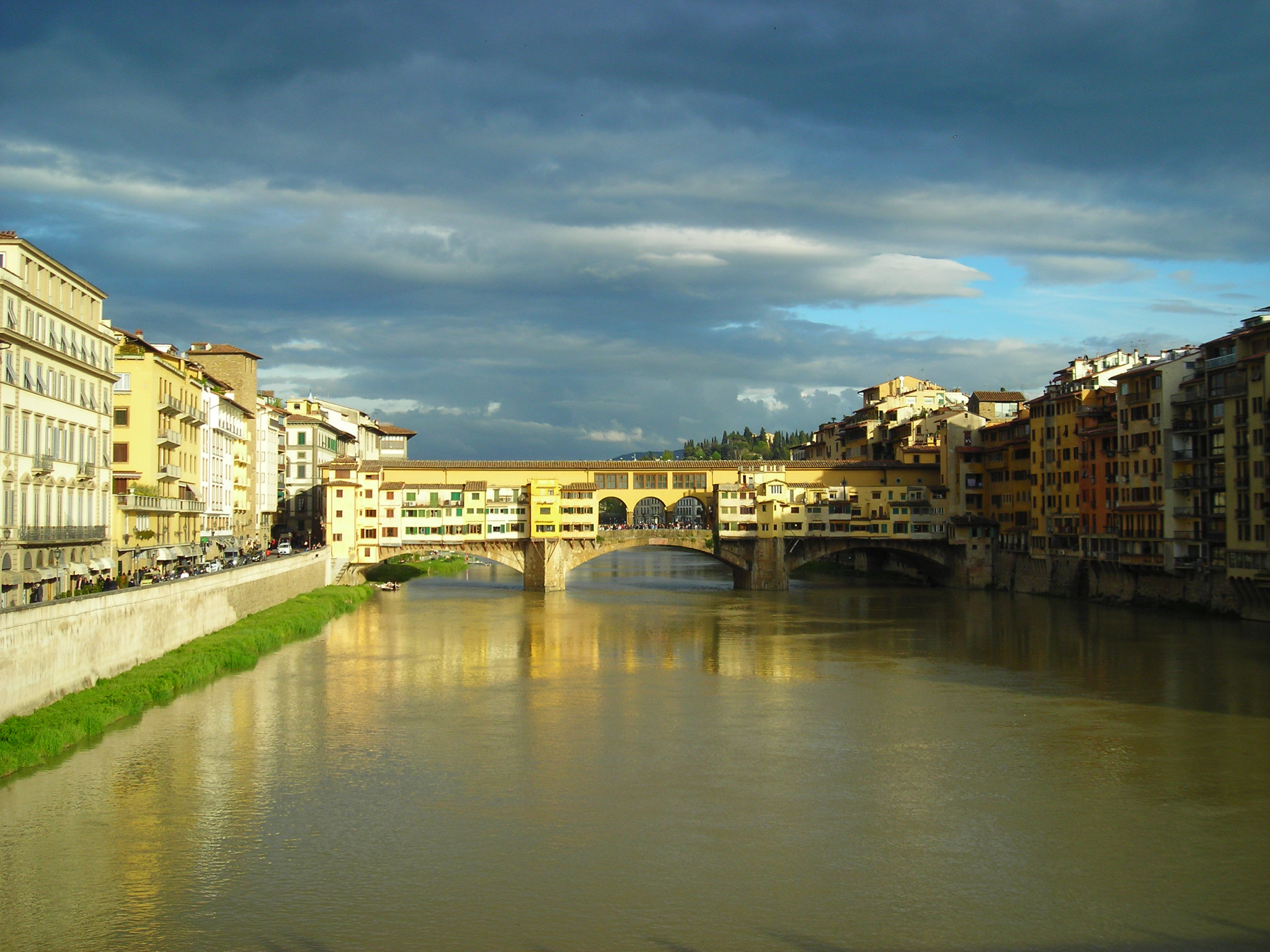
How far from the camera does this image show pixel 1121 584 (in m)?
52.3

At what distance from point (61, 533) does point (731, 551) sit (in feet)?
128

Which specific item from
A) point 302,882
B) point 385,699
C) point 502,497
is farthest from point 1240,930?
point 502,497

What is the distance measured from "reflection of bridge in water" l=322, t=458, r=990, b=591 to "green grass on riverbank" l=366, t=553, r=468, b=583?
5.04m

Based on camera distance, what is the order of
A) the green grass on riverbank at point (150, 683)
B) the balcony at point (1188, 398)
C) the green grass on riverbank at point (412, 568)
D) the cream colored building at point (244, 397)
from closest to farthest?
the green grass on riverbank at point (150, 683) → the balcony at point (1188, 398) → the cream colored building at point (244, 397) → the green grass on riverbank at point (412, 568)

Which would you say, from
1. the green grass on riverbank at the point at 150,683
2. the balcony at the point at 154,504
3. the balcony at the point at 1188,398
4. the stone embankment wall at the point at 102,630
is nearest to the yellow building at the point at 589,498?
the balcony at the point at 154,504

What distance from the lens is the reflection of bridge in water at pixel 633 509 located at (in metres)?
62.9

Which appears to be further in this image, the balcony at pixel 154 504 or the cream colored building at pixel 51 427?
the balcony at pixel 154 504

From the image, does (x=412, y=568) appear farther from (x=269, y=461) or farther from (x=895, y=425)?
(x=895, y=425)

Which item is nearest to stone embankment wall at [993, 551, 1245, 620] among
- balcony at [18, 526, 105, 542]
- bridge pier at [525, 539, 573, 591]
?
bridge pier at [525, 539, 573, 591]

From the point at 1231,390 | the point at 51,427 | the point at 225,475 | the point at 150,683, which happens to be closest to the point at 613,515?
the point at 225,475

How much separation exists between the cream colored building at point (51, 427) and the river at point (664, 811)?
5.77m

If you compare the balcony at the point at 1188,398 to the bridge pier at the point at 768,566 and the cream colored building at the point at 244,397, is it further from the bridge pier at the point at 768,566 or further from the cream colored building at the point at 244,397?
the cream colored building at the point at 244,397

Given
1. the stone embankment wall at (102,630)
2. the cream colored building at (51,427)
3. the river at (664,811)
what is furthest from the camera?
the cream colored building at (51,427)

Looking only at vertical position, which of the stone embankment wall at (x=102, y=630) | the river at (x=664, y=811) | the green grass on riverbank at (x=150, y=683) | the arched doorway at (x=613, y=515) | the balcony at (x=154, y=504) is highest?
the balcony at (x=154, y=504)
